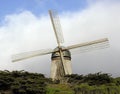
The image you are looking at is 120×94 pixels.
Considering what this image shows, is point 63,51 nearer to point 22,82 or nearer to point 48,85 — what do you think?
point 48,85

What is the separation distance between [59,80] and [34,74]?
8.47 m

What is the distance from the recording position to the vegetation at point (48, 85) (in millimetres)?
55312

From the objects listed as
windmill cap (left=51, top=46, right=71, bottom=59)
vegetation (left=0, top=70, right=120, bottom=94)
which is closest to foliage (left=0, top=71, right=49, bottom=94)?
vegetation (left=0, top=70, right=120, bottom=94)

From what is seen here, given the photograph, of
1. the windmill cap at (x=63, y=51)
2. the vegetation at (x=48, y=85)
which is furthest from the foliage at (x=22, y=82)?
the windmill cap at (x=63, y=51)

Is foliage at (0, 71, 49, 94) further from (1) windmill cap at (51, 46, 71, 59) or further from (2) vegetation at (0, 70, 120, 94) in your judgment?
(1) windmill cap at (51, 46, 71, 59)

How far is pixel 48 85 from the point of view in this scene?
60.7m

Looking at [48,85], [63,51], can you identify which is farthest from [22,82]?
[63,51]

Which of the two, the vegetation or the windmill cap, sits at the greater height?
the windmill cap

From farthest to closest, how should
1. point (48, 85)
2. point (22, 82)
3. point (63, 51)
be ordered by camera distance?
point (63, 51), point (48, 85), point (22, 82)

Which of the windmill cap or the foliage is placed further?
the windmill cap

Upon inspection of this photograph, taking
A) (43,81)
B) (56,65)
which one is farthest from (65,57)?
(43,81)

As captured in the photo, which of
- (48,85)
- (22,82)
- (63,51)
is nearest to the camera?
(22,82)

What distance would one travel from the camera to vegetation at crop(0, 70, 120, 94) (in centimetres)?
5531

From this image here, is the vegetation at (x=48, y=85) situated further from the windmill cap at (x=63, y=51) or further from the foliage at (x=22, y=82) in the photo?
the windmill cap at (x=63, y=51)
